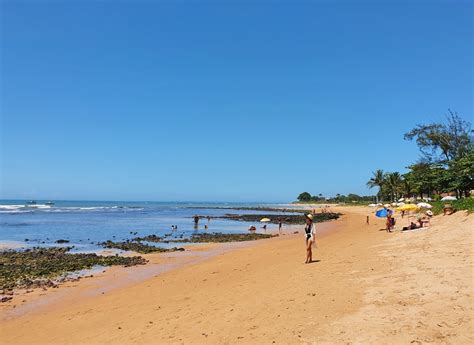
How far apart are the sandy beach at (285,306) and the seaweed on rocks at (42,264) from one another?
2.39 meters

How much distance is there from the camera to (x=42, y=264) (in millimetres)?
20875

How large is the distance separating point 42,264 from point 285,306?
54.4ft

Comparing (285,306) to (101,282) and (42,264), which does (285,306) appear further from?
(42,264)

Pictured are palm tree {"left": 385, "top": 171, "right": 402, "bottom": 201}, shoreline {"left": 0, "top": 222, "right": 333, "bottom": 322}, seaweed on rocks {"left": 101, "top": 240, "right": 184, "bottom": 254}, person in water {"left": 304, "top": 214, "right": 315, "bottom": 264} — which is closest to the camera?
shoreline {"left": 0, "top": 222, "right": 333, "bottom": 322}

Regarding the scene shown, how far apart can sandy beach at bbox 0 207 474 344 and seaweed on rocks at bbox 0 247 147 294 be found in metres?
2.39

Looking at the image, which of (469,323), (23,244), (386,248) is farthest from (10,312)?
(23,244)

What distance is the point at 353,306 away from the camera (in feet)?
28.9

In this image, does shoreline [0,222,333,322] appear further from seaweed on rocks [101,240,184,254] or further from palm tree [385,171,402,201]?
palm tree [385,171,402,201]

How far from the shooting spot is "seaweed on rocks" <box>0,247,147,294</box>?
1681cm

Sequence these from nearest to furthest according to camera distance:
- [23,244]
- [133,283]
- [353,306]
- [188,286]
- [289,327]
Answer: [289,327]
[353,306]
[188,286]
[133,283]
[23,244]

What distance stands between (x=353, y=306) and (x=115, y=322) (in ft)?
20.2

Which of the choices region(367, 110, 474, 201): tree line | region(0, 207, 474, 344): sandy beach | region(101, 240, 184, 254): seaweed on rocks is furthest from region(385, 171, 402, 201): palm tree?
region(0, 207, 474, 344): sandy beach

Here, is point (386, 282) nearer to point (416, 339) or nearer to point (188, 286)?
point (416, 339)

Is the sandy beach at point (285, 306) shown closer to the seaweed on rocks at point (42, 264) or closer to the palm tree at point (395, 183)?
the seaweed on rocks at point (42, 264)
